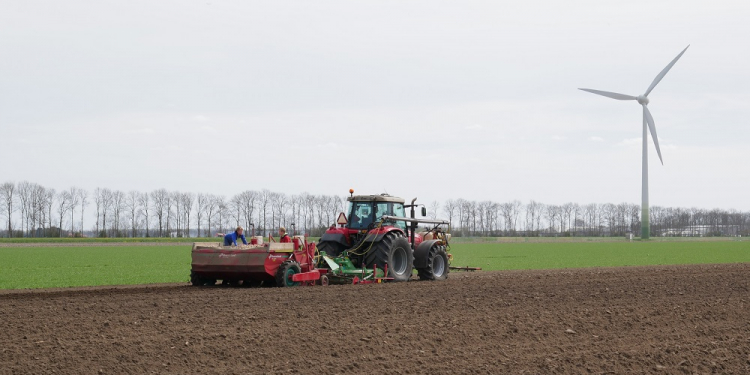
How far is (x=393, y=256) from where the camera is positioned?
63.6ft

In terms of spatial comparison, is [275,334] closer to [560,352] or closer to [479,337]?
[479,337]

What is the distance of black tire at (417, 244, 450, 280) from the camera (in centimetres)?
2005

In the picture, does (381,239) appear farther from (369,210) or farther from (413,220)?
(413,220)

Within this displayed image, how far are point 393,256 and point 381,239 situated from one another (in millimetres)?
1046

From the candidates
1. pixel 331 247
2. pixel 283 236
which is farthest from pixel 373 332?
pixel 331 247

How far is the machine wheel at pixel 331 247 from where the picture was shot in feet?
62.1

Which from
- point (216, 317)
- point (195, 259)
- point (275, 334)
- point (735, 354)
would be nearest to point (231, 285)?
point (195, 259)

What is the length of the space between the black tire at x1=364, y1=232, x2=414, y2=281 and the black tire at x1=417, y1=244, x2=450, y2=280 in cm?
59

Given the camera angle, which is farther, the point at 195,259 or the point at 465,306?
the point at 195,259

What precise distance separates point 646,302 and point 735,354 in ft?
16.5

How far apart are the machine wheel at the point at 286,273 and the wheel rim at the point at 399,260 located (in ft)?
9.60

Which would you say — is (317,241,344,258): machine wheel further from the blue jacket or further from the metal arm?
the blue jacket

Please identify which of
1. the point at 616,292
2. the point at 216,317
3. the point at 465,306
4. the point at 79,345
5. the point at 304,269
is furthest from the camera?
the point at 304,269

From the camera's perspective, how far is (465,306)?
45.0 ft
